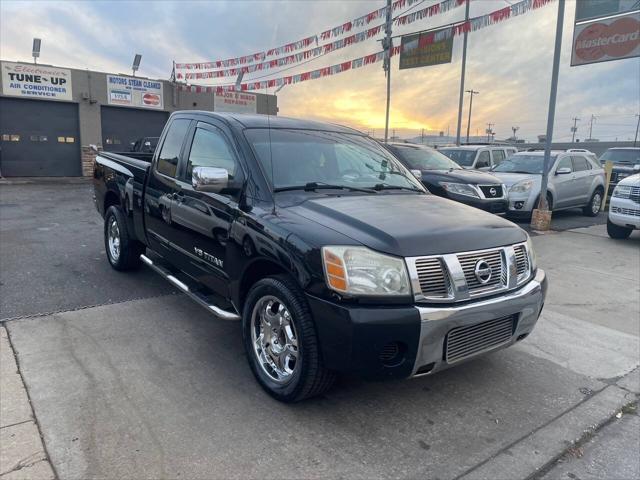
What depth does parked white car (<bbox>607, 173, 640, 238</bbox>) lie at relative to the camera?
8422 millimetres

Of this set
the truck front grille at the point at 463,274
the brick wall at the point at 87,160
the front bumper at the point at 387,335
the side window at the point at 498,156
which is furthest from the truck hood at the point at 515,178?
the brick wall at the point at 87,160

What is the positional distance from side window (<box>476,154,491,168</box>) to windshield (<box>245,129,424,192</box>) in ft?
32.1

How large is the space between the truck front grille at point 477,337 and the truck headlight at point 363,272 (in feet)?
1.43

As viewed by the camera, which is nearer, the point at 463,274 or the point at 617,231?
the point at 463,274

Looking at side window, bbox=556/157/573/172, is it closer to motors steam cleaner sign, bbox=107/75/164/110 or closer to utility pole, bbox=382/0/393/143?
utility pole, bbox=382/0/393/143

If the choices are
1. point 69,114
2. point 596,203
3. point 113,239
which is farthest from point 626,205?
point 69,114

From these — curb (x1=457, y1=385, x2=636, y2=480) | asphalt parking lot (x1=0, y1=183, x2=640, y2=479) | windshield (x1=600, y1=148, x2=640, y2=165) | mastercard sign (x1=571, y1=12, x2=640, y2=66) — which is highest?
mastercard sign (x1=571, y1=12, x2=640, y2=66)

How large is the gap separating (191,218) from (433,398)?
7.70ft

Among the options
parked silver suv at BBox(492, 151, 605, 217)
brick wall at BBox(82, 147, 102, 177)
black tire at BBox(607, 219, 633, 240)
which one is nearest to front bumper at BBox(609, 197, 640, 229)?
black tire at BBox(607, 219, 633, 240)

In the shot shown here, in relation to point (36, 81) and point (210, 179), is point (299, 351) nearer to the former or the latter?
Result: point (210, 179)

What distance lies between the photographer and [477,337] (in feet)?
9.52

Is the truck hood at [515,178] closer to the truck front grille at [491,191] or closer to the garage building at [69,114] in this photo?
the truck front grille at [491,191]

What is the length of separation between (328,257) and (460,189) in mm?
6199

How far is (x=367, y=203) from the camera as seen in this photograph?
337 centimetres
